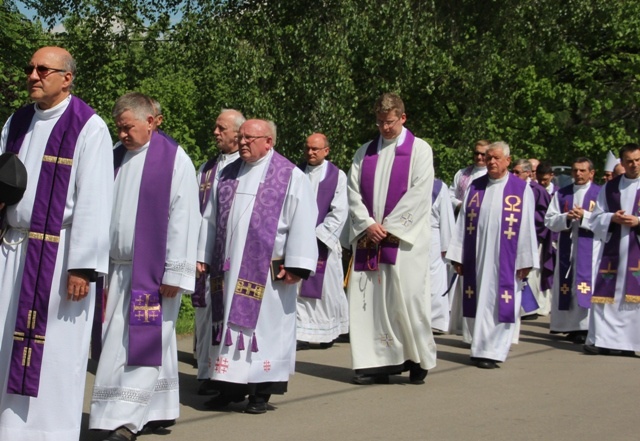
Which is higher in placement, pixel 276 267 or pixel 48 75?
pixel 48 75

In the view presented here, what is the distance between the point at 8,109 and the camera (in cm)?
1311

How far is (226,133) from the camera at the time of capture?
9.31 metres

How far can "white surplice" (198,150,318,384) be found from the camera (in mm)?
7906

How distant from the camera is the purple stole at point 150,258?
6.93 meters

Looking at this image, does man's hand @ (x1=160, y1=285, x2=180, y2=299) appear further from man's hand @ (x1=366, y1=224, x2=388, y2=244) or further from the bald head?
man's hand @ (x1=366, y1=224, x2=388, y2=244)

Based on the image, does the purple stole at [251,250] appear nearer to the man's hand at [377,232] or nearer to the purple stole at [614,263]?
the man's hand at [377,232]

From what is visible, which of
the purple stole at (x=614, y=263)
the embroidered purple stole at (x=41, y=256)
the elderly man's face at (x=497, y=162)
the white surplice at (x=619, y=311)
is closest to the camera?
the embroidered purple stole at (x=41, y=256)

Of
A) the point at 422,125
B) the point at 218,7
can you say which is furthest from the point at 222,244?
the point at 422,125

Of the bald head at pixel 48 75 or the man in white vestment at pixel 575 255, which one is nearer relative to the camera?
the bald head at pixel 48 75

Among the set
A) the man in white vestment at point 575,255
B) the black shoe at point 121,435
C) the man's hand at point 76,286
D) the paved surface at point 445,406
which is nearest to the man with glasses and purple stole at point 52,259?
the man's hand at point 76,286

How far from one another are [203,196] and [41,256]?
3461 mm

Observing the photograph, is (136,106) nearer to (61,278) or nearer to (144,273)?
(144,273)

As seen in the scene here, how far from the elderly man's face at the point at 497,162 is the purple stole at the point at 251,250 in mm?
3280

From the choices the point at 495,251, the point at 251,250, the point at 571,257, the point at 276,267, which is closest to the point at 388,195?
the point at 276,267
